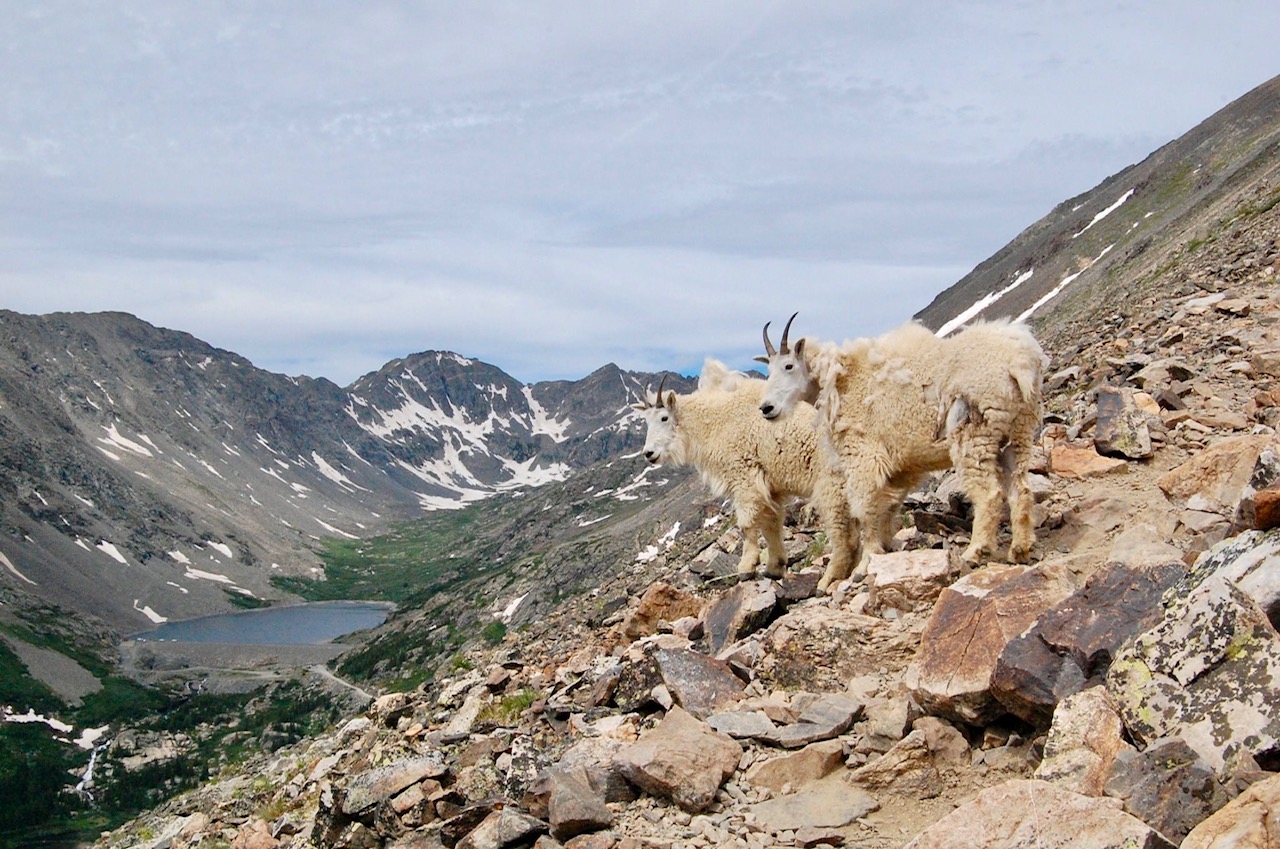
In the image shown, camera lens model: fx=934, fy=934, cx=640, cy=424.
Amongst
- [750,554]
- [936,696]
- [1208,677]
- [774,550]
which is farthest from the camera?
[750,554]

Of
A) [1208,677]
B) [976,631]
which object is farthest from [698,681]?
[1208,677]

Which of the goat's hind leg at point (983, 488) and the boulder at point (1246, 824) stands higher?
the goat's hind leg at point (983, 488)

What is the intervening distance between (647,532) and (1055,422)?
324 feet

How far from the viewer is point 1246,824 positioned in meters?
4.56

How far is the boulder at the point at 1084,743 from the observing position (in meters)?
5.85

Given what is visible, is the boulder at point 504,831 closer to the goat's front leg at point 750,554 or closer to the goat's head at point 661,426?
the goat's front leg at point 750,554

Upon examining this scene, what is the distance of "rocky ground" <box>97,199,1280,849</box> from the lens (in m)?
5.59

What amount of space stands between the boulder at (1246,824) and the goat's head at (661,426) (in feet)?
41.9

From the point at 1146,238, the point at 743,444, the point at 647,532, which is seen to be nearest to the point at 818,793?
the point at 743,444

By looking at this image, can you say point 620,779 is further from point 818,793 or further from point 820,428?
point 820,428

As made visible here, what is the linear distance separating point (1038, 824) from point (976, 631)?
2.63m

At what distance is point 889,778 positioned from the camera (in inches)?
288

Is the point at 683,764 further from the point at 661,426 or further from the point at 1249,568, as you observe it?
the point at 661,426

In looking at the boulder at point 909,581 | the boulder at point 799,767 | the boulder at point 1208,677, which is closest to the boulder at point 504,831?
the boulder at point 799,767
